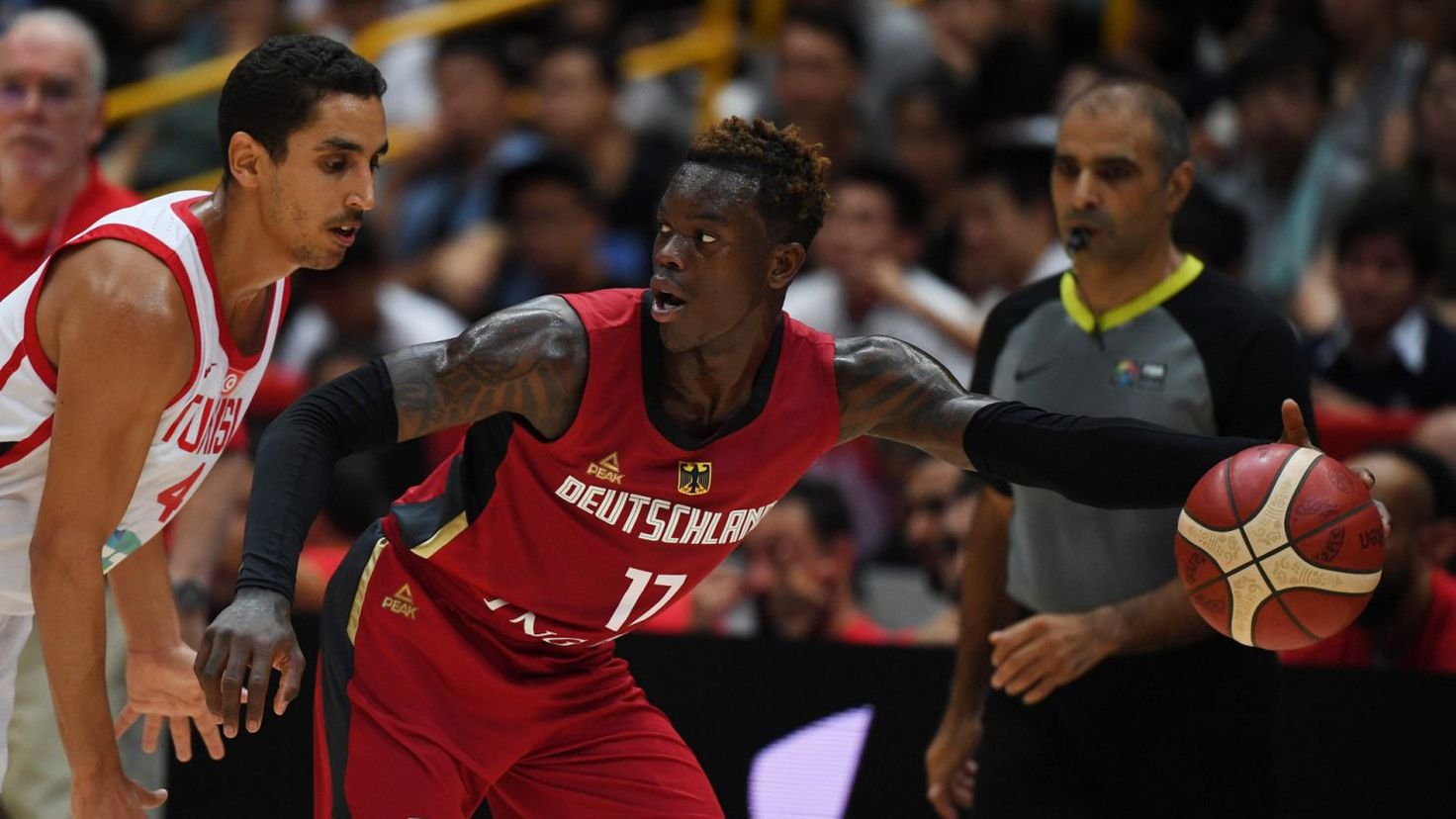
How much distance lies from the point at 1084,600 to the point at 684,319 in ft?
4.64

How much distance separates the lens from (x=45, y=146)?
219 inches

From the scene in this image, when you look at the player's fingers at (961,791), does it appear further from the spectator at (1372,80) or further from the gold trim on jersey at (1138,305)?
the spectator at (1372,80)

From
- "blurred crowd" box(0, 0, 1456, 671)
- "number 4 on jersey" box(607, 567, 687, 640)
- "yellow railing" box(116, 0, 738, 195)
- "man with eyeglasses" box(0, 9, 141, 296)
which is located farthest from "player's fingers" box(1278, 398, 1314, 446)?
"yellow railing" box(116, 0, 738, 195)

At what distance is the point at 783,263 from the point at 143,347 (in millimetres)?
1378

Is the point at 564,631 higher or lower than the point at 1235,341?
lower

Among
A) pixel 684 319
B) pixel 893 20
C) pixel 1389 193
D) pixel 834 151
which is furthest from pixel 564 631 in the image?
pixel 893 20

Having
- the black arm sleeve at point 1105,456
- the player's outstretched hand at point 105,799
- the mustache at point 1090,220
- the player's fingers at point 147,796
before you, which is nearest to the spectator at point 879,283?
the mustache at point 1090,220

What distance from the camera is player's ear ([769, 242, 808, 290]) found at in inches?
161

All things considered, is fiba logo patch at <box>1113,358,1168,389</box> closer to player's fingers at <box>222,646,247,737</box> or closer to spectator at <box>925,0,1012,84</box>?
player's fingers at <box>222,646,247,737</box>

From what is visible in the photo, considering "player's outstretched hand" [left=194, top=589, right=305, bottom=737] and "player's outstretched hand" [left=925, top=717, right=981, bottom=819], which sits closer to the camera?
"player's outstretched hand" [left=194, top=589, right=305, bottom=737]

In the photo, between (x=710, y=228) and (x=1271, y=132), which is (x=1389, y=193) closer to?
(x=1271, y=132)

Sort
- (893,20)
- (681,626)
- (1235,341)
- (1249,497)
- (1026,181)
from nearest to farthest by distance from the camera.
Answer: (1249,497) → (1235,341) → (681,626) → (1026,181) → (893,20)

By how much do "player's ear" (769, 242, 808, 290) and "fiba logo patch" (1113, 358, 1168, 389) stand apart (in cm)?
101

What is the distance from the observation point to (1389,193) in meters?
7.40
